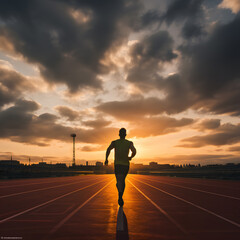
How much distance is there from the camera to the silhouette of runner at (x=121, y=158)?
331 inches

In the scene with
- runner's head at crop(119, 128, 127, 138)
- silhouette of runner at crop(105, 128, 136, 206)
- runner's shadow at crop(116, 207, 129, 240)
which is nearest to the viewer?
runner's shadow at crop(116, 207, 129, 240)

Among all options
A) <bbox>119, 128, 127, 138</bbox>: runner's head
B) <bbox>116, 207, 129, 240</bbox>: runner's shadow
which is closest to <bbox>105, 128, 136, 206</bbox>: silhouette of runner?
<bbox>119, 128, 127, 138</bbox>: runner's head

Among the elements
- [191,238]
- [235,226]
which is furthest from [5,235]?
[235,226]

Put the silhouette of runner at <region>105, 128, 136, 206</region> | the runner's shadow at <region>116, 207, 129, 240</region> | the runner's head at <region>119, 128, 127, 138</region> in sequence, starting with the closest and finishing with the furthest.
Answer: the runner's shadow at <region>116, 207, 129, 240</region> < the silhouette of runner at <region>105, 128, 136, 206</region> < the runner's head at <region>119, 128, 127, 138</region>

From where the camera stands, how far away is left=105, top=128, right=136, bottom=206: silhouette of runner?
8.40 meters

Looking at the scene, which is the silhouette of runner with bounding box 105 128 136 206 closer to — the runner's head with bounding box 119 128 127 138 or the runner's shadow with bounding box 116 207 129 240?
the runner's head with bounding box 119 128 127 138

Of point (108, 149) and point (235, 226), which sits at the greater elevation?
point (108, 149)

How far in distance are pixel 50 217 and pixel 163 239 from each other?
146 inches

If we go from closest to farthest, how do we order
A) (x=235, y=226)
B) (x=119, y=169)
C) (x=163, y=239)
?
(x=163, y=239), (x=235, y=226), (x=119, y=169)

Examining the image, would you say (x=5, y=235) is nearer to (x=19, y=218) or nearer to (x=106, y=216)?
(x=19, y=218)

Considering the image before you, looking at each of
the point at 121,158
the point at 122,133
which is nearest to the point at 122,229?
the point at 121,158

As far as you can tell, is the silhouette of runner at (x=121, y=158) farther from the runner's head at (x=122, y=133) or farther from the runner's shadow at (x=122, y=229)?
the runner's shadow at (x=122, y=229)

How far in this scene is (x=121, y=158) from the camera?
8.44 meters

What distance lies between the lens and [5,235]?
19.6 ft
